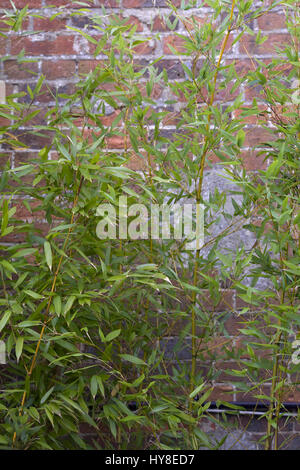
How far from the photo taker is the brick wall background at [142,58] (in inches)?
77.5

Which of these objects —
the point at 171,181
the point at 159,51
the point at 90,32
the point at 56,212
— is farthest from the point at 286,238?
the point at 90,32

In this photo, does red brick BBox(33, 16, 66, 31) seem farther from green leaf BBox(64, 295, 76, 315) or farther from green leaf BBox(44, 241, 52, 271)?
green leaf BBox(64, 295, 76, 315)

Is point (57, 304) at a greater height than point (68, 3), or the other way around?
point (68, 3)

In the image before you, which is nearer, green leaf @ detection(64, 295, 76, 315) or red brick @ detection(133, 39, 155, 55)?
green leaf @ detection(64, 295, 76, 315)

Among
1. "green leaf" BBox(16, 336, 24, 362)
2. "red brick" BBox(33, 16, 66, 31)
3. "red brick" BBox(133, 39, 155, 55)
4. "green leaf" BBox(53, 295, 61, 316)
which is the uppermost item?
"red brick" BBox(33, 16, 66, 31)

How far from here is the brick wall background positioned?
6.46 feet

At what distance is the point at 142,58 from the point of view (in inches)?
78.4

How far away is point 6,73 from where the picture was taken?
203 cm

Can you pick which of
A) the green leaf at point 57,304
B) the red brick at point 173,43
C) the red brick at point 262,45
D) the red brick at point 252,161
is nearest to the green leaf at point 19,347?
the green leaf at point 57,304

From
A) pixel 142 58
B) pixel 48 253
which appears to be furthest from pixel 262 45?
pixel 48 253

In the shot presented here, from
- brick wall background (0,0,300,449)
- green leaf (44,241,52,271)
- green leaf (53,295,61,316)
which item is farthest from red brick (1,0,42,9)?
green leaf (53,295,61,316)

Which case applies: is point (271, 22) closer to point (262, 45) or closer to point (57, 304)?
point (262, 45)
